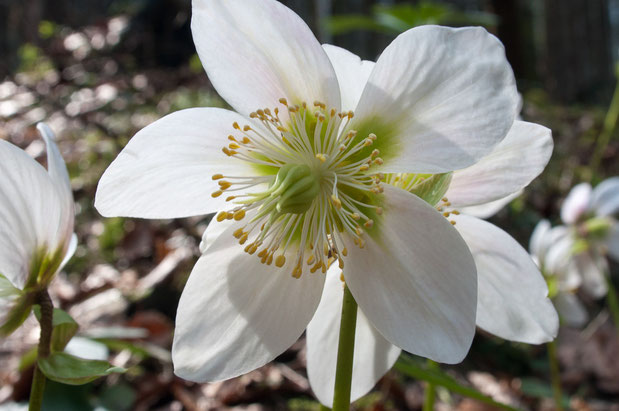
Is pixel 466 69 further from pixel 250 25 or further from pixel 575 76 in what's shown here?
pixel 575 76

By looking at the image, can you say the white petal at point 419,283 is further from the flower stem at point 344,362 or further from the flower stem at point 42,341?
the flower stem at point 42,341

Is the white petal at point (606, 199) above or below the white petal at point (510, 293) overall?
below

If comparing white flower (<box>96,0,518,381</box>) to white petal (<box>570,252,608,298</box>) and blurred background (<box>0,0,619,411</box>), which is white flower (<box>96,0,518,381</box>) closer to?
blurred background (<box>0,0,619,411</box>)

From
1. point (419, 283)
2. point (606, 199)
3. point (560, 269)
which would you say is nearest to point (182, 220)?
point (560, 269)

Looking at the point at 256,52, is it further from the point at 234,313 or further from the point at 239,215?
the point at 234,313

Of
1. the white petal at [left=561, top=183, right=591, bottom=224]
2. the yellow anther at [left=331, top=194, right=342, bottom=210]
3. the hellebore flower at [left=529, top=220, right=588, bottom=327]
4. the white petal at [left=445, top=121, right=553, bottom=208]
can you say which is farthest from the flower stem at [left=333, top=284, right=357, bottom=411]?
the white petal at [left=561, top=183, right=591, bottom=224]

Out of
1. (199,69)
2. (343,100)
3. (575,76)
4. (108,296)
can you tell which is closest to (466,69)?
(343,100)

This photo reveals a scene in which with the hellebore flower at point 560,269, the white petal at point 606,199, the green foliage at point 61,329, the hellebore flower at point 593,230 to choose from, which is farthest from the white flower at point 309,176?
the white petal at point 606,199
